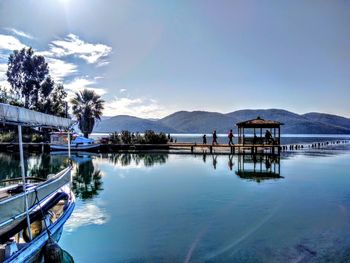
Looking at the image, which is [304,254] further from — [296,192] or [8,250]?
[296,192]

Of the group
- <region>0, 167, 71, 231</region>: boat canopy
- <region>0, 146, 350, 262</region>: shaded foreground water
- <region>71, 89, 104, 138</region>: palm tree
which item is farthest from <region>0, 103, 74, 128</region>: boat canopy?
<region>71, 89, 104, 138</region>: palm tree

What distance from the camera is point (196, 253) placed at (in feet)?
Result: 28.5

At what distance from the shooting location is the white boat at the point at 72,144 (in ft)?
147

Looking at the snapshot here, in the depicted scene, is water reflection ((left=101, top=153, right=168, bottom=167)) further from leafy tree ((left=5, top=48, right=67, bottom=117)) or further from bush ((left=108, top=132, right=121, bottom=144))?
leafy tree ((left=5, top=48, right=67, bottom=117))

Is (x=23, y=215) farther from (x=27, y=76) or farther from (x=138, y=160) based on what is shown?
(x=27, y=76)

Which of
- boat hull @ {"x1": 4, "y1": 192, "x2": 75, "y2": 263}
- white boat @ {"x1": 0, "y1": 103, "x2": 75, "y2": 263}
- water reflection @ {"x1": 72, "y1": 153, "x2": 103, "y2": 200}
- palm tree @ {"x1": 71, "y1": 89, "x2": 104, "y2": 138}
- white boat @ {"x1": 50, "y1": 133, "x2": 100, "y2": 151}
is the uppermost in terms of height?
palm tree @ {"x1": 71, "y1": 89, "x2": 104, "y2": 138}

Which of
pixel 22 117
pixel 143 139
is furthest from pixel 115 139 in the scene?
pixel 22 117

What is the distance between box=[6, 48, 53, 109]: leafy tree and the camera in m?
56.8

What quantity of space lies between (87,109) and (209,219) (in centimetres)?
4485

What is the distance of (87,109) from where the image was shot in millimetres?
53688

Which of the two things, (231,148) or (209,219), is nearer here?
(209,219)

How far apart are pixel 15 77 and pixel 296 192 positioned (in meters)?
53.1

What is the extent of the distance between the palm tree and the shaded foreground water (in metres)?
32.8

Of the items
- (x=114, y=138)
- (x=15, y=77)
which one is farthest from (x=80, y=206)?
(x=15, y=77)
